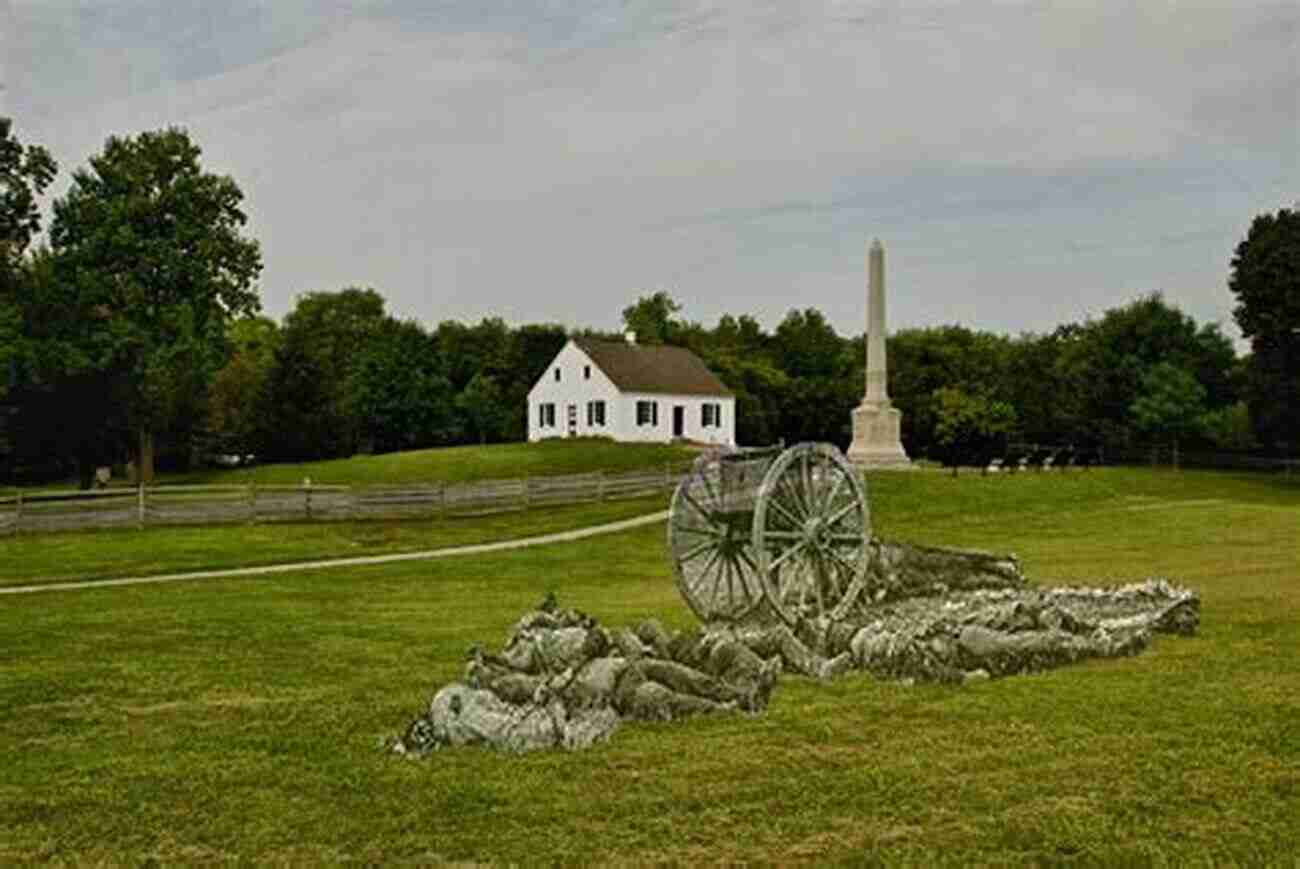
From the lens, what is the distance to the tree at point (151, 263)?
58688 millimetres

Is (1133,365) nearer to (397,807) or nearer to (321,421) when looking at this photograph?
(321,421)

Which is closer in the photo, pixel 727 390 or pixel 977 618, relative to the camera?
pixel 977 618

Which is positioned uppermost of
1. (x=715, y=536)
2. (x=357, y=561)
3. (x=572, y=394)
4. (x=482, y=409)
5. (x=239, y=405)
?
(x=572, y=394)

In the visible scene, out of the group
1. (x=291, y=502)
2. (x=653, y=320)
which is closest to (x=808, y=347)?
(x=653, y=320)

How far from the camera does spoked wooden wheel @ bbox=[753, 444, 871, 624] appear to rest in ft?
55.6

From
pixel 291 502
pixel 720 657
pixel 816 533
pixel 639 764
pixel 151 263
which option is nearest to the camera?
pixel 639 764

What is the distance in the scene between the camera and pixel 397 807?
30.0 ft

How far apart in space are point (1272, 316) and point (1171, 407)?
10.8 m

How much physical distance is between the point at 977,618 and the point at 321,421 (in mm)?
65412

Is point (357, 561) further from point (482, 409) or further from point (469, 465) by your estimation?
point (482, 409)

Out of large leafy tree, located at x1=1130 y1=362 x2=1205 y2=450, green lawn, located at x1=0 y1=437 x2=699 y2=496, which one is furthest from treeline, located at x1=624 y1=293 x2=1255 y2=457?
green lawn, located at x1=0 y1=437 x2=699 y2=496

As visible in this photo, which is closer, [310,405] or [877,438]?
[877,438]

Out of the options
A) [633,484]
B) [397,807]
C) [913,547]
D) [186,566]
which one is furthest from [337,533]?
[397,807]

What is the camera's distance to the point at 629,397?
71438 mm
